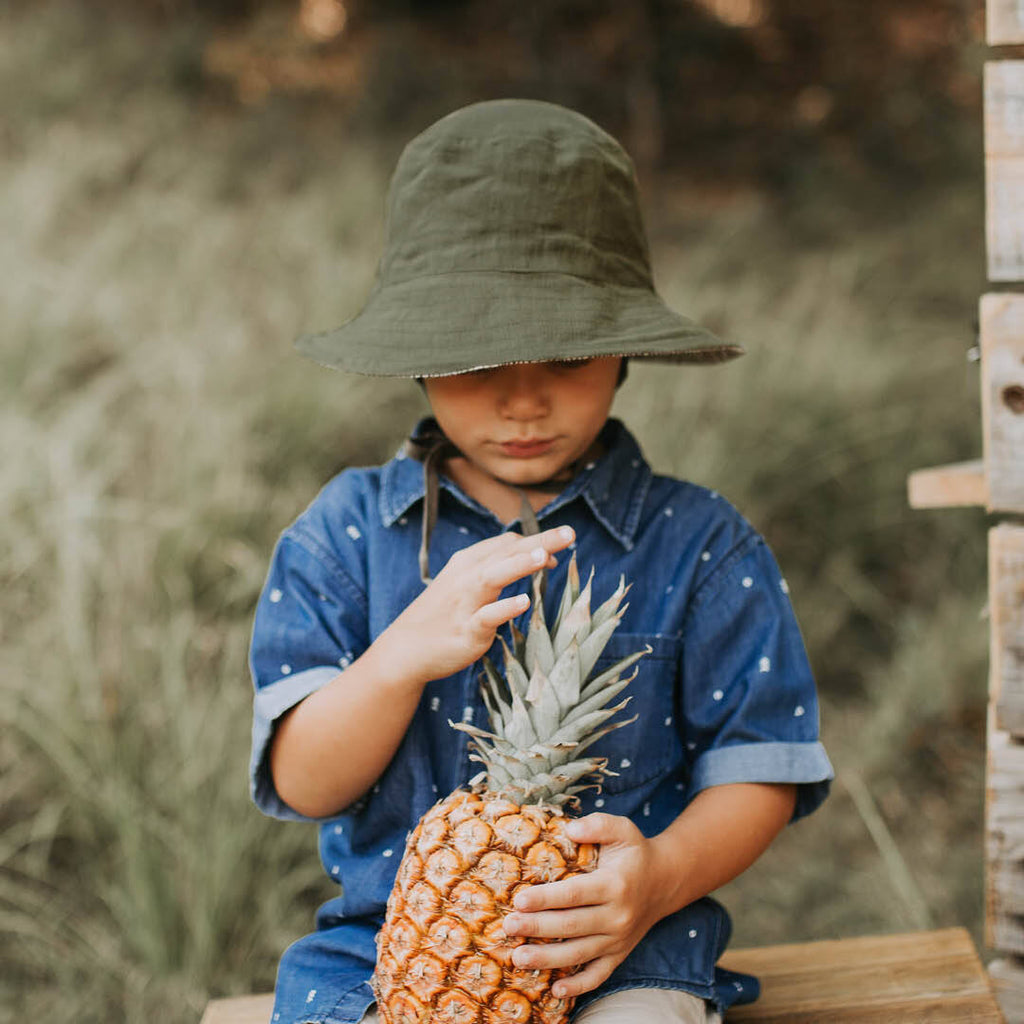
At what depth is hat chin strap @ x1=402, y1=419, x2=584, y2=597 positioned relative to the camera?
6.61 feet

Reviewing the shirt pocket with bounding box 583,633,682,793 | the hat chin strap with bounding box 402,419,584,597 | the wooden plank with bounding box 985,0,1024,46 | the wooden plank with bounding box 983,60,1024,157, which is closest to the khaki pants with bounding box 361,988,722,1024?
the shirt pocket with bounding box 583,633,682,793

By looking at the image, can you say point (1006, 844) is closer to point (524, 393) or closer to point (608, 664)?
point (608, 664)

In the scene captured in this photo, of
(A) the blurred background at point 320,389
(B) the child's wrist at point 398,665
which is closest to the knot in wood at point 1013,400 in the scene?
(B) the child's wrist at point 398,665

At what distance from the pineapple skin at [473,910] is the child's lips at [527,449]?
62 cm

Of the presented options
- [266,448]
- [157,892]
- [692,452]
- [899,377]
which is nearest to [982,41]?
[899,377]

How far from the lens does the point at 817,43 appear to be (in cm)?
1101

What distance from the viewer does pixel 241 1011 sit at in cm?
224

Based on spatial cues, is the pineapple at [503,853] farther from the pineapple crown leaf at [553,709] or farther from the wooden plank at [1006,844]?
the wooden plank at [1006,844]

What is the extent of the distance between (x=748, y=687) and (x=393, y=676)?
660mm

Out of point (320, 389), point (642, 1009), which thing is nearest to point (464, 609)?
point (642, 1009)

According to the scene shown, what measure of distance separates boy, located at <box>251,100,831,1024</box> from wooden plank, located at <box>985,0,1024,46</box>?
871mm

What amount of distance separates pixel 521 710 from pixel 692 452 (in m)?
3.81

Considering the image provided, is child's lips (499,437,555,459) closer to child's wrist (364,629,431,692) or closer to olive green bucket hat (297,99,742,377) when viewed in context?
olive green bucket hat (297,99,742,377)

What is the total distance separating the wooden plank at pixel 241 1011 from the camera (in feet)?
7.23
